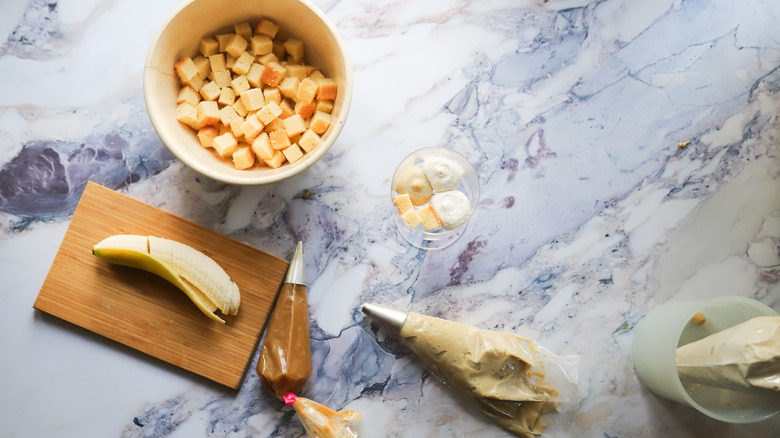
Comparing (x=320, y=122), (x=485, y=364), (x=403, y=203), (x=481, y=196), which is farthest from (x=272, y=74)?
(x=485, y=364)

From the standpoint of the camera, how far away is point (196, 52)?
109cm

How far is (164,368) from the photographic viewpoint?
113 cm

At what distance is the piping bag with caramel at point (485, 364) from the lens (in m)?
1.11

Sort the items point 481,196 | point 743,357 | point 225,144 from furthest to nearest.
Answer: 1. point 481,196
2. point 225,144
3. point 743,357

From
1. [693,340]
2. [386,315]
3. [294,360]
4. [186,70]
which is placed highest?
[186,70]

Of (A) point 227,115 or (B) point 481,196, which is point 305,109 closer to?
(A) point 227,115

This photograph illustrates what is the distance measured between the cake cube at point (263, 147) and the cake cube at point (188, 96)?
0.46ft

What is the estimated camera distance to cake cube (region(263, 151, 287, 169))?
3.44ft

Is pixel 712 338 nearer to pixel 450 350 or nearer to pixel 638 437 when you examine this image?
pixel 638 437

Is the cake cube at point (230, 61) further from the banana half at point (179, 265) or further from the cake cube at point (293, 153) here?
the banana half at point (179, 265)

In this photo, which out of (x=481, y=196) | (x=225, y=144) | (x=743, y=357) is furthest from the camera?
(x=481, y=196)

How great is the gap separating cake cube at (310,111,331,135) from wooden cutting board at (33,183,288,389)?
28cm

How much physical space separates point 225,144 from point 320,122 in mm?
182

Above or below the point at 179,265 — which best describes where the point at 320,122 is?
above
